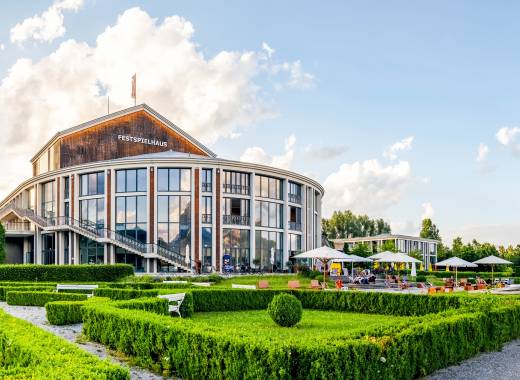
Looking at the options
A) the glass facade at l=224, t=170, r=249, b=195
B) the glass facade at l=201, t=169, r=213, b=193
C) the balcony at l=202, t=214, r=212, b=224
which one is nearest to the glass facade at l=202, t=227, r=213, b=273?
the balcony at l=202, t=214, r=212, b=224

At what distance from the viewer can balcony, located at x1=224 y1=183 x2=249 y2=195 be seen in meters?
45.7

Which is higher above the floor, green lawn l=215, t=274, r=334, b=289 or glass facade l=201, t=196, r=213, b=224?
glass facade l=201, t=196, r=213, b=224

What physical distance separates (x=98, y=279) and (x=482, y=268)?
5925cm

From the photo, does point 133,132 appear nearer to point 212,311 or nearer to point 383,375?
point 212,311

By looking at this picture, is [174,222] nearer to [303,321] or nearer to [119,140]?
[119,140]

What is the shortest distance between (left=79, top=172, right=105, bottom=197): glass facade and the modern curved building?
9 centimetres

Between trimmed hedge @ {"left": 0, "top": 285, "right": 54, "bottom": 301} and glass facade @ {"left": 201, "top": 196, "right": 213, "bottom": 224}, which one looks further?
glass facade @ {"left": 201, "top": 196, "right": 213, "bottom": 224}

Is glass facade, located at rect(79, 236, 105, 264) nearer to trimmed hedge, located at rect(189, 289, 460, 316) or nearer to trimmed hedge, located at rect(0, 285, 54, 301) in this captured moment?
trimmed hedge, located at rect(0, 285, 54, 301)

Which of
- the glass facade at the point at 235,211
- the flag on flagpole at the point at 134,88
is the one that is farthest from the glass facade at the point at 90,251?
the flag on flagpole at the point at 134,88

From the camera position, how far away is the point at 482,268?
7781 centimetres

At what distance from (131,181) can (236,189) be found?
847 cm

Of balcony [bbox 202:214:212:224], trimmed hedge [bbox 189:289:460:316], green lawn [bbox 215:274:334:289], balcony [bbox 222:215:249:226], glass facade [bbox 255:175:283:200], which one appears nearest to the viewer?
trimmed hedge [bbox 189:289:460:316]

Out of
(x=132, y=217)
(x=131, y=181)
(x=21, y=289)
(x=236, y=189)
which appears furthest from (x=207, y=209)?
(x=21, y=289)

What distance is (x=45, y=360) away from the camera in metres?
7.34
